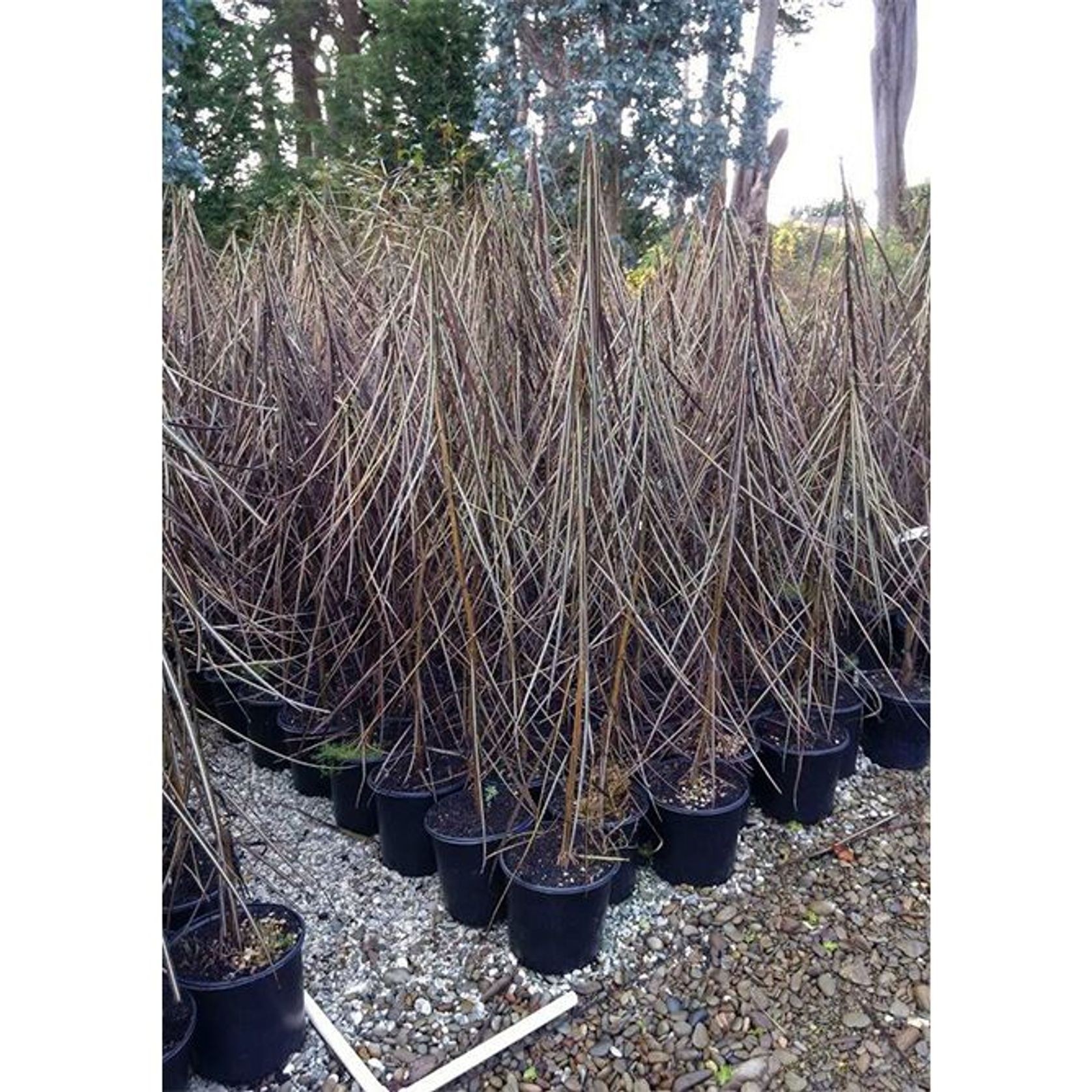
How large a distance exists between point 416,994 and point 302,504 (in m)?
0.97

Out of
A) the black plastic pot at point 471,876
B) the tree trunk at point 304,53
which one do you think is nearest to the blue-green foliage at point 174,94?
the tree trunk at point 304,53

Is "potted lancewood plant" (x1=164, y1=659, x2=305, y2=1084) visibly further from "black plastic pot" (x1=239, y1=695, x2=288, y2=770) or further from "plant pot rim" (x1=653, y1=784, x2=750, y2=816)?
"black plastic pot" (x1=239, y1=695, x2=288, y2=770)

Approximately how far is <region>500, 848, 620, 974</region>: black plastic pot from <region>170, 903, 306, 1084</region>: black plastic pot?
0.35 metres

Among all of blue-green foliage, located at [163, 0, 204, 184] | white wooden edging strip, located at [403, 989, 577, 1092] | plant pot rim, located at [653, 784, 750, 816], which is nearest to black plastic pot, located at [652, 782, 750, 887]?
plant pot rim, located at [653, 784, 750, 816]

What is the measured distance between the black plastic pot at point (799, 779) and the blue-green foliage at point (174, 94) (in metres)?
3.67

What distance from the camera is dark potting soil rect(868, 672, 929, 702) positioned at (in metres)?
2.01

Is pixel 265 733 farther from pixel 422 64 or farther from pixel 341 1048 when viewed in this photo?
pixel 422 64

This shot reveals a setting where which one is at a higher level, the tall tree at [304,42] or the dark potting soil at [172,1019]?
the tall tree at [304,42]

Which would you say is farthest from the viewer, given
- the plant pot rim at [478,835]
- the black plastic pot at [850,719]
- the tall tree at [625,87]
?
the tall tree at [625,87]

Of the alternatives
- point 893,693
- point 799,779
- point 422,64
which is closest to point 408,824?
point 799,779

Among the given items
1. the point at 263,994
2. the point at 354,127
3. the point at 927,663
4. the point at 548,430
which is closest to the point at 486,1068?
the point at 263,994

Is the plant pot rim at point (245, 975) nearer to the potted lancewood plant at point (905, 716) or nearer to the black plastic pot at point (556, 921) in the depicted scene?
the black plastic pot at point (556, 921)

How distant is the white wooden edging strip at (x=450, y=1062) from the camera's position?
1.17 meters

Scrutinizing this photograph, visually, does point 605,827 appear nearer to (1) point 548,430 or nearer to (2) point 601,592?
(2) point 601,592
